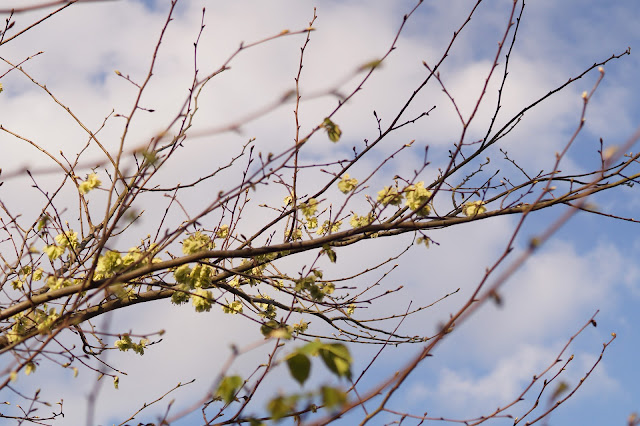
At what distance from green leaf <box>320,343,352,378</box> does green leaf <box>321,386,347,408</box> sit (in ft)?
0.68

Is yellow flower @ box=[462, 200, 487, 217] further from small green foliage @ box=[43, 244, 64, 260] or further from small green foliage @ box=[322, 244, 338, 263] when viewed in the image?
small green foliage @ box=[43, 244, 64, 260]

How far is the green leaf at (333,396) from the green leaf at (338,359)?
208mm

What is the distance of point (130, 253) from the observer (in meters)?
3.10

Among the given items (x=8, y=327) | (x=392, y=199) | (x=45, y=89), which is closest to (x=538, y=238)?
(x=392, y=199)

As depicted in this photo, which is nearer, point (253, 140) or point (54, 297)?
point (54, 297)

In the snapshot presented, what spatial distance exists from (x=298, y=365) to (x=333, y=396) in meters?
0.22

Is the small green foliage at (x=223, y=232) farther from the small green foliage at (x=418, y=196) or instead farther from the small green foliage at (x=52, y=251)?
the small green foliage at (x=418, y=196)

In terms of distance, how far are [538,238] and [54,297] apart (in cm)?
239

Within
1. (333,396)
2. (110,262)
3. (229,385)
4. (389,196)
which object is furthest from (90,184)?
(333,396)

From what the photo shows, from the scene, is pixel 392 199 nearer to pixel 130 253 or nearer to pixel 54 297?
pixel 130 253

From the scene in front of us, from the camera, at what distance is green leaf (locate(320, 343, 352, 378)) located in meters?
1.48

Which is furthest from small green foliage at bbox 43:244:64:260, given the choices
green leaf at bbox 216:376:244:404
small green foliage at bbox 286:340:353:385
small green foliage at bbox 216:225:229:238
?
small green foliage at bbox 286:340:353:385

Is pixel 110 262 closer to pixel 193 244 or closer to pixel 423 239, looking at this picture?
pixel 193 244

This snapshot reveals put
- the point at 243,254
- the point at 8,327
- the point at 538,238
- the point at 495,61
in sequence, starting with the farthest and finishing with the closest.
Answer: the point at 8,327 < the point at 243,254 < the point at 495,61 < the point at 538,238
